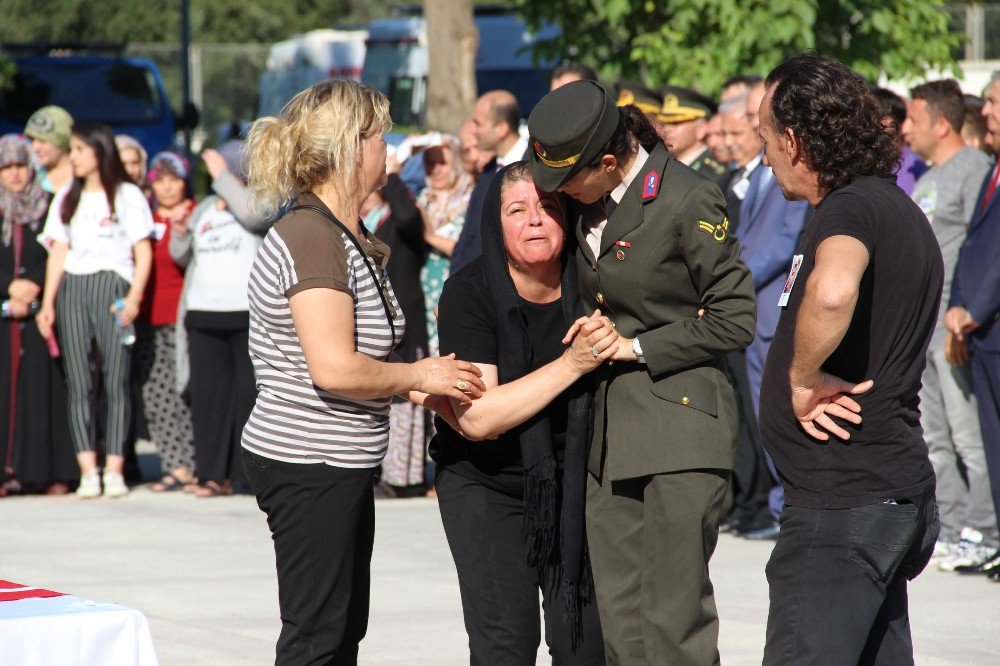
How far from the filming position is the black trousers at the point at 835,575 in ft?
11.2

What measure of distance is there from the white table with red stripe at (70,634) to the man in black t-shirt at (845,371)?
60.3 inches

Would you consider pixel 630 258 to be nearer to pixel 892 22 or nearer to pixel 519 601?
pixel 519 601

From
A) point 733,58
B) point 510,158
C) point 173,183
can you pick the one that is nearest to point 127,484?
point 173,183

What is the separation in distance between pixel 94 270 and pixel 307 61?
59.8 ft

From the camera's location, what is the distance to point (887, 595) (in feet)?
12.2

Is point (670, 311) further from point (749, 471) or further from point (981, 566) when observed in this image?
point (749, 471)

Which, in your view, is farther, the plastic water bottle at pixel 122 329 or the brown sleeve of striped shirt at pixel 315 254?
the plastic water bottle at pixel 122 329

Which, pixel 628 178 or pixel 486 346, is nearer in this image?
pixel 628 178

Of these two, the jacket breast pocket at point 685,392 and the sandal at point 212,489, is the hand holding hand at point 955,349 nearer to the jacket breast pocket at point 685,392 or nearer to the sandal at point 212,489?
the jacket breast pocket at point 685,392

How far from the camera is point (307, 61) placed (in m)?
26.5

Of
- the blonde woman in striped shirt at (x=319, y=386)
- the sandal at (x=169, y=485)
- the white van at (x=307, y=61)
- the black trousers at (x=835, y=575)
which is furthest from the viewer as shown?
the white van at (x=307, y=61)

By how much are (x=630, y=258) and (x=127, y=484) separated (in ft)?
22.3

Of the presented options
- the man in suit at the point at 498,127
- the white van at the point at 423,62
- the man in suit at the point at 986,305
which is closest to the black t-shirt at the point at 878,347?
the man in suit at the point at 986,305

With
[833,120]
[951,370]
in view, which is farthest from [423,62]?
[833,120]
